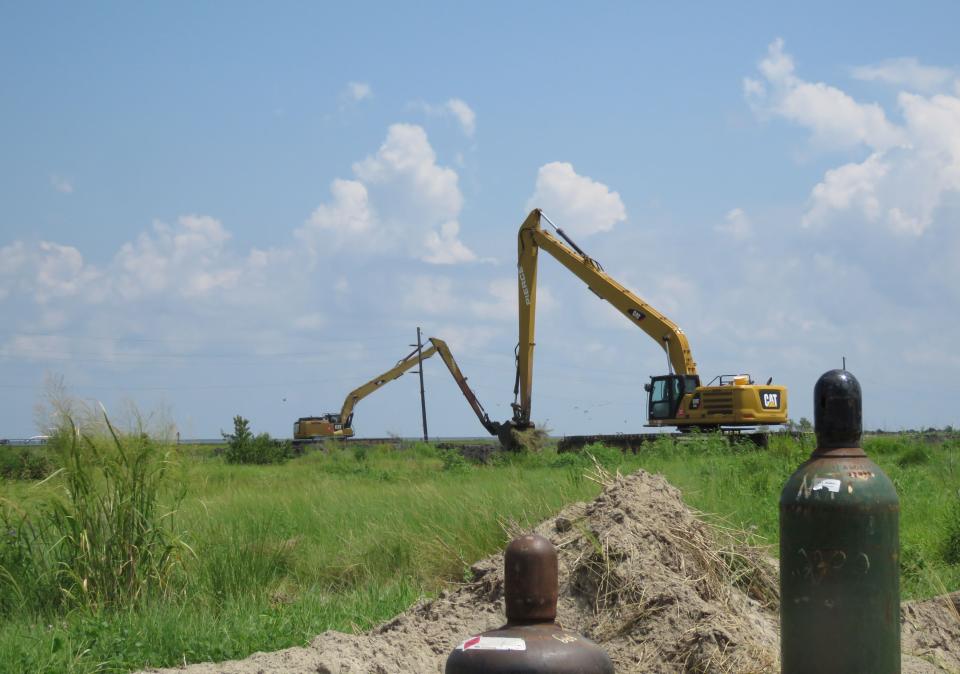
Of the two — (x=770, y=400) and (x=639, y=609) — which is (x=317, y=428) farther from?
(x=639, y=609)

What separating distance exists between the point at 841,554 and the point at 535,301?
22.2 metres

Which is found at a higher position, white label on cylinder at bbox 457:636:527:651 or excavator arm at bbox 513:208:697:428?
excavator arm at bbox 513:208:697:428

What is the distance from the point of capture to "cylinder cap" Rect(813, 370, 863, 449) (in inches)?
137

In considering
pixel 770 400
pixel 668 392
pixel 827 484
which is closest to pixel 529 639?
pixel 827 484

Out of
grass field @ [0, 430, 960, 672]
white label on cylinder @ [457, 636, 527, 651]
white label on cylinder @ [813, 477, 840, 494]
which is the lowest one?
grass field @ [0, 430, 960, 672]

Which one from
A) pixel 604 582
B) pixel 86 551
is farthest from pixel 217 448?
pixel 604 582

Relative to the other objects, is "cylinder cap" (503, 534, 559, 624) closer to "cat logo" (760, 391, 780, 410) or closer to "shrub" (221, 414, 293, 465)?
"cat logo" (760, 391, 780, 410)

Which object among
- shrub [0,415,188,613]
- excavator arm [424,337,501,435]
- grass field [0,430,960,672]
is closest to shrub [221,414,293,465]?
excavator arm [424,337,501,435]

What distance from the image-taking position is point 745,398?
21531 millimetres

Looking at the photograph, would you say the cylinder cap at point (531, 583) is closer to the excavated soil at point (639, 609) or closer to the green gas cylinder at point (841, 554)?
the green gas cylinder at point (841, 554)

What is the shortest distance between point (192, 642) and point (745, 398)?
58.1ft

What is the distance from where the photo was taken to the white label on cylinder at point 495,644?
221 centimetres

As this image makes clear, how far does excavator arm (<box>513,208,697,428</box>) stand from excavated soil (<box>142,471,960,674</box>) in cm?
1715

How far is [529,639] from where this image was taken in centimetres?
225
